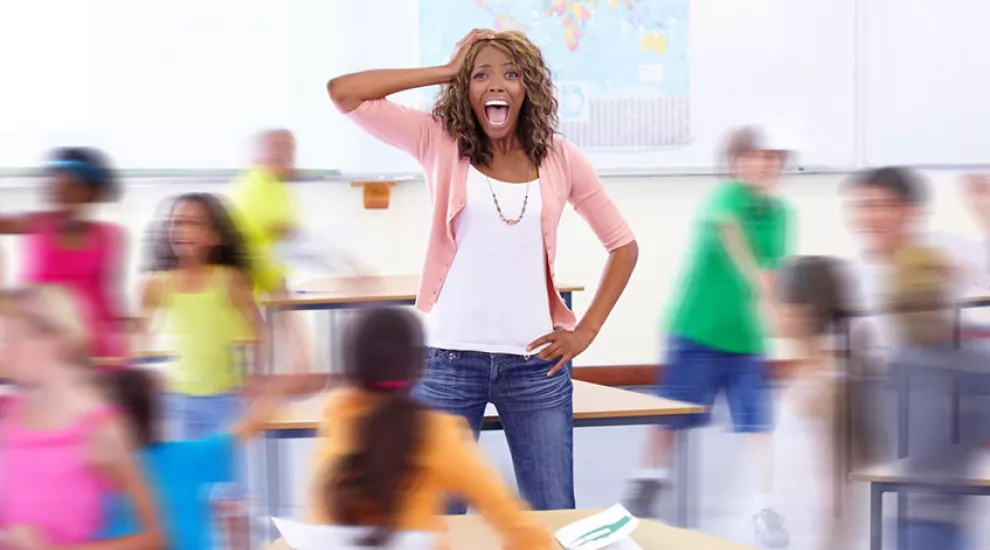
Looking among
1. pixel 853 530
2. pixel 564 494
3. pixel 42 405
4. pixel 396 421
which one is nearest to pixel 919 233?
pixel 853 530

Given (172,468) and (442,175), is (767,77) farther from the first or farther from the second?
(172,468)

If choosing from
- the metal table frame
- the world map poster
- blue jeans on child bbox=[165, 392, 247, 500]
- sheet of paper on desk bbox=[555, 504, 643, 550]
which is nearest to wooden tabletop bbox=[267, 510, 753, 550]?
sheet of paper on desk bbox=[555, 504, 643, 550]

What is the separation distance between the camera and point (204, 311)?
97.3 inches

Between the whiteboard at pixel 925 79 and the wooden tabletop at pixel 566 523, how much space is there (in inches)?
167

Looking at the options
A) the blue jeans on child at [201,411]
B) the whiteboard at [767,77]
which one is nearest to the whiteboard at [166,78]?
the whiteboard at [767,77]

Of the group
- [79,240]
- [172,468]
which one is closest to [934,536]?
[172,468]

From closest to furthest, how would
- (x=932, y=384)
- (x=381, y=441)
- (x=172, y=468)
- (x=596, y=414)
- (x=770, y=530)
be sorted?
(x=381, y=441) < (x=172, y=468) < (x=932, y=384) < (x=596, y=414) < (x=770, y=530)

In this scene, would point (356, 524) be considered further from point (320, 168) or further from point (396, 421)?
point (320, 168)

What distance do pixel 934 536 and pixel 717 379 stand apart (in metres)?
1.30

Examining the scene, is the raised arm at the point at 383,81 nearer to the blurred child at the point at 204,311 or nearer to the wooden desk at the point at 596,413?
the blurred child at the point at 204,311

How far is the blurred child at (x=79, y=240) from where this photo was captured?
7.91 feet

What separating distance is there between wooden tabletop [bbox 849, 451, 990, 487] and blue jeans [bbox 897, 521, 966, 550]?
11 centimetres

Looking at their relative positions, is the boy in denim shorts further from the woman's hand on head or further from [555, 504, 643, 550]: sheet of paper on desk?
[555, 504, 643, 550]: sheet of paper on desk

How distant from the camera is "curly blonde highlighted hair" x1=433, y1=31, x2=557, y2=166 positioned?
6.24ft
